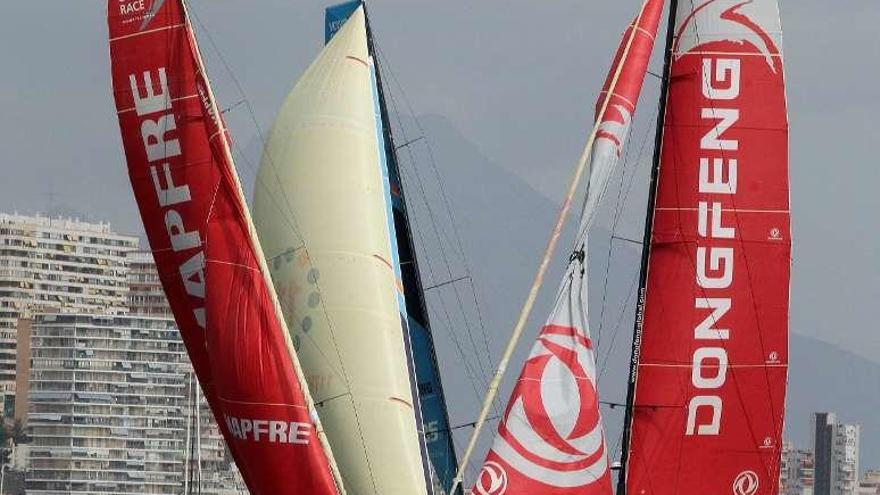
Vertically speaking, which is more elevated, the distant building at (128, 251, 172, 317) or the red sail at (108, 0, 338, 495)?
the distant building at (128, 251, 172, 317)

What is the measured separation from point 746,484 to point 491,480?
3303mm

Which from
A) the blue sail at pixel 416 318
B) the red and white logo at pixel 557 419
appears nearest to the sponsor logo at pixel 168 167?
the blue sail at pixel 416 318

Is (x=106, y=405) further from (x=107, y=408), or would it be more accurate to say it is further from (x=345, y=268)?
(x=345, y=268)

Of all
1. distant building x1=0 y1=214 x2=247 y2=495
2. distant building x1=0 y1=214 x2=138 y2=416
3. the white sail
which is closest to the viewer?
the white sail

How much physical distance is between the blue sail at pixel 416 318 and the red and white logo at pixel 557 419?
2132 mm

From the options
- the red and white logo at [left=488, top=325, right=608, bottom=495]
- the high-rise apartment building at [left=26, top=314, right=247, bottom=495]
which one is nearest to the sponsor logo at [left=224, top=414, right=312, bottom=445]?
the red and white logo at [left=488, top=325, right=608, bottom=495]

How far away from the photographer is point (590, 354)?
96.6 ft

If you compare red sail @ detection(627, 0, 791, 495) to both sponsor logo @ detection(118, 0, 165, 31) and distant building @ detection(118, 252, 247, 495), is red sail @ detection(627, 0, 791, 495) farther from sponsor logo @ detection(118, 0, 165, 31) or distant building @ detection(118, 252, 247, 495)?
distant building @ detection(118, 252, 247, 495)

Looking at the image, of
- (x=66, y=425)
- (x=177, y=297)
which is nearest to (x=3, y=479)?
(x=66, y=425)

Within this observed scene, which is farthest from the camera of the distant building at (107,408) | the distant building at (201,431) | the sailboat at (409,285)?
the distant building at (107,408)

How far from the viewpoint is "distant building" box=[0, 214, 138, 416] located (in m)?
177

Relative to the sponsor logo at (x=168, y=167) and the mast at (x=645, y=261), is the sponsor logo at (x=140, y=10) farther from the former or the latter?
the mast at (x=645, y=261)

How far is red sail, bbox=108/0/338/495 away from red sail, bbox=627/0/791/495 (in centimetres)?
435

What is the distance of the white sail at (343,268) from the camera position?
28641 mm
